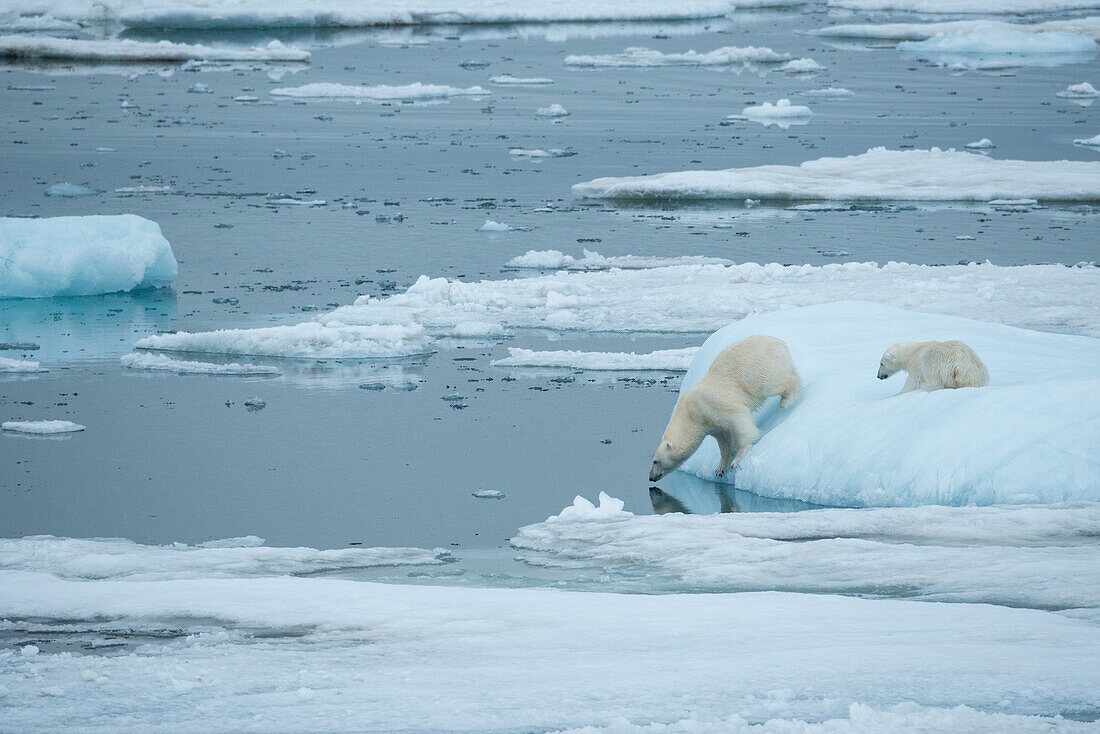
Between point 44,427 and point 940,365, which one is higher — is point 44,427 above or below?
below

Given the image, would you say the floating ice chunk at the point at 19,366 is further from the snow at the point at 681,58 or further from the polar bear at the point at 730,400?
the snow at the point at 681,58

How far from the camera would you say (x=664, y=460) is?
554cm

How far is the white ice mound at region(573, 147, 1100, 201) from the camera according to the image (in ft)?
40.5

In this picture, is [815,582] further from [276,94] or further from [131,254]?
[276,94]

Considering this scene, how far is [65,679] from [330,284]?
20.8 ft

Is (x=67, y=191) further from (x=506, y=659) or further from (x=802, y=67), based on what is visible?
(x=802, y=67)

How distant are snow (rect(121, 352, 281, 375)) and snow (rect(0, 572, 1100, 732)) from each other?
11.3 feet

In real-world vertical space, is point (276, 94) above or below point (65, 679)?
above

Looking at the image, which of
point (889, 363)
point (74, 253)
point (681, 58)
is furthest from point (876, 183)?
point (681, 58)

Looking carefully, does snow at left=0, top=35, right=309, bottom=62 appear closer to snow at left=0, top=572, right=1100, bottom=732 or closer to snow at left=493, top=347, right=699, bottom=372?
snow at left=493, top=347, right=699, bottom=372

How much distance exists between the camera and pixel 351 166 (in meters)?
14.1

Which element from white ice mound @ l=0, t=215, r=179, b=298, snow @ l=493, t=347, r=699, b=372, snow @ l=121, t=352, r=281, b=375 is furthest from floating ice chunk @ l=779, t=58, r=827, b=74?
snow @ l=121, t=352, r=281, b=375

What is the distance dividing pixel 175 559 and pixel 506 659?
1.57 metres

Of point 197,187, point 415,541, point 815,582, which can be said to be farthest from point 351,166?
point 815,582
